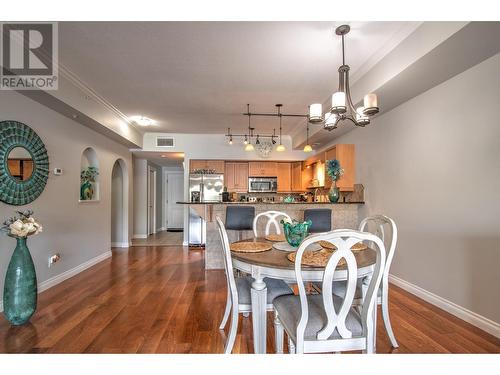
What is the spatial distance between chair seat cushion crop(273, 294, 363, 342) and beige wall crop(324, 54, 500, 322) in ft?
5.18

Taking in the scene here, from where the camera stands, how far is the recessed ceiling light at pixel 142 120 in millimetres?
4687

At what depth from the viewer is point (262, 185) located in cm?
630

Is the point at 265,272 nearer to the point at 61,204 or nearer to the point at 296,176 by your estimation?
the point at 61,204

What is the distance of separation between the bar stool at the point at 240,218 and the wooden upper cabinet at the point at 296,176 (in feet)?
9.76

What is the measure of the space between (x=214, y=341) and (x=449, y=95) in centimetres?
311

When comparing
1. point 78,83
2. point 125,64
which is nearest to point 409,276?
point 125,64

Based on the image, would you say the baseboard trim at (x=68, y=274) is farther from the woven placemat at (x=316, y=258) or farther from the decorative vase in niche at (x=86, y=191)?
the woven placemat at (x=316, y=258)

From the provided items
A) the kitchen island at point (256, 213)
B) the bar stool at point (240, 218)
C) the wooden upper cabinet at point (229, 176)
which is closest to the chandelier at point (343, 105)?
the bar stool at point (240, 218)

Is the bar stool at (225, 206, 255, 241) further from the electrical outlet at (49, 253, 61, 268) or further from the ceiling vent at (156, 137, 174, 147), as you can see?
the ceiling vent at (156, 137, 174, 147)

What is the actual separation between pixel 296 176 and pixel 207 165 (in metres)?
2.27

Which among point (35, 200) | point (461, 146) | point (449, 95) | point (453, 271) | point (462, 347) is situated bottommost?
point (462, 347)

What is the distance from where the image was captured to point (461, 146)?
234 cm
